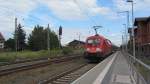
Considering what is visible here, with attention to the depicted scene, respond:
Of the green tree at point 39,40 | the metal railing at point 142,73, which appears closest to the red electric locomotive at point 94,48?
the metal railing at point 142,73

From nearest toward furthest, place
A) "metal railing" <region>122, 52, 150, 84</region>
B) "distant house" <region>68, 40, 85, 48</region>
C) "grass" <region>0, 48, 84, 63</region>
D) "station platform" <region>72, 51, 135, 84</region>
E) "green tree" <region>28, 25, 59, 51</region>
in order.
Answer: "metal railing" <region>122, 52, 150, 84</region> → "station platform" <region>72, 51, 135, 84</region> → "grass" <region>0, 48, 84, 63</region> → "green tree" <region>28, 25, 59, 51</region> → "distant house" <region>68, 40, 85, 48</region>

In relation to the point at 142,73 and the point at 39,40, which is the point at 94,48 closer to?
the point at 142,73

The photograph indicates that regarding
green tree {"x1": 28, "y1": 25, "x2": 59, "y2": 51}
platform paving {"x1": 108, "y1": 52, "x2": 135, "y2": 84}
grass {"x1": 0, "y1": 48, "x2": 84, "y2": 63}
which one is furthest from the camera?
green tree {"x1": 28, "y1": 25, "x2": 59, "y2": 51}

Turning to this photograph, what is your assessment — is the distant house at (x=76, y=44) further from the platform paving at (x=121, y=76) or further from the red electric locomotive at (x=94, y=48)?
the platform paving at (x=121, y=76)

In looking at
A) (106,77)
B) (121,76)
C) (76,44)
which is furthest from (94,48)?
(76,44)

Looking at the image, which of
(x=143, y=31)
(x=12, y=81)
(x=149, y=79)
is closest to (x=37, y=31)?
(x=143, y=31)

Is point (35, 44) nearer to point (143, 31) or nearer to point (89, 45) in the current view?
point (143, 31)

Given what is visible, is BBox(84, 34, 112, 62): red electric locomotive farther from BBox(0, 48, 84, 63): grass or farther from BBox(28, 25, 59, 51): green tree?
BBox(28, 25, 59, 51): green tree

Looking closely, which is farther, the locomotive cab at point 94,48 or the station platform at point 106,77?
the locomotive cab at point 94,48

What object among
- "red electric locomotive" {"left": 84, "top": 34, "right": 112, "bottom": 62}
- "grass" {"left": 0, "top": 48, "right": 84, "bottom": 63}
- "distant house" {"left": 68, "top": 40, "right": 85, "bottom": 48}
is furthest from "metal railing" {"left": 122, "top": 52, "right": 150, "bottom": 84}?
"distant house" {"left": 68, "top": 40, "right": 85, "bottom": 48}

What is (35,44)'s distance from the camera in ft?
386

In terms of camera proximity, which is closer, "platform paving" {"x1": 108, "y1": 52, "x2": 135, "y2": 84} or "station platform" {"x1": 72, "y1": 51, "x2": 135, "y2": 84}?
"station platform" {"x1": 72, "y1": 51, "x2": 135, "y2": 84}

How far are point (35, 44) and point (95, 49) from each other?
264 feet

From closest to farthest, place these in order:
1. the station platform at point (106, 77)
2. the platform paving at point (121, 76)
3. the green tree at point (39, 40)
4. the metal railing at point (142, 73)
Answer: the metal railing at point (142, 73), the station platform at point (106, 77), the platform paving at point (121, 76), the green tree at point (39, 40)
